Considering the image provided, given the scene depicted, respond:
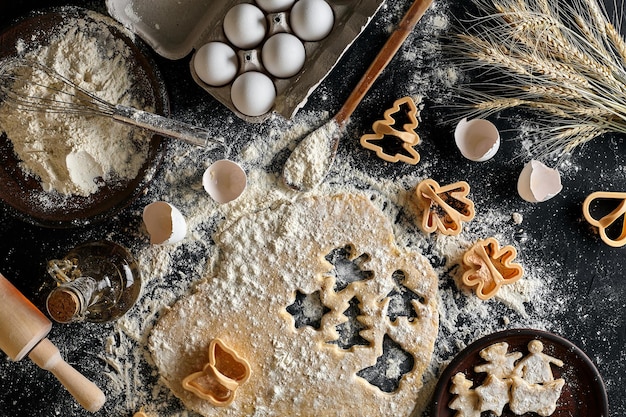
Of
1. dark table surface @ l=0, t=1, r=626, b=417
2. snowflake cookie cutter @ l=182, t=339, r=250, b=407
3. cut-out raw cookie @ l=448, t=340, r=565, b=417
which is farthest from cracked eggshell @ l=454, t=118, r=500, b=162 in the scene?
snowflake cookie cutter @ l=182, t=339, r=250, b=407

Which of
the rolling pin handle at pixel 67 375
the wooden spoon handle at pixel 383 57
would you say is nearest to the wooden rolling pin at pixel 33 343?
the rolling pin handle at pixel 67 375

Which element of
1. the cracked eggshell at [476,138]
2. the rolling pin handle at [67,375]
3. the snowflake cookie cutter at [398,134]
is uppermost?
the cracked eggshell at [476,138]

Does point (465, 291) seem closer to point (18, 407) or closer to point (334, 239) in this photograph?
point (334, 239)

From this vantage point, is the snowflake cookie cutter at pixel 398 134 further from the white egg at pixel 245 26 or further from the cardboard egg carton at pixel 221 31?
the white egg at pixel 245 26

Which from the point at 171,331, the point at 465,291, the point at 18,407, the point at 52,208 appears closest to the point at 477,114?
the point at 465,291

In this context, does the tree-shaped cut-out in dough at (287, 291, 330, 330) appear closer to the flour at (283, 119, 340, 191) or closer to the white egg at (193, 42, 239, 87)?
the flour at (283, 119, 340, 191)

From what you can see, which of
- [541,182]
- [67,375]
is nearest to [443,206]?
[541,182]
